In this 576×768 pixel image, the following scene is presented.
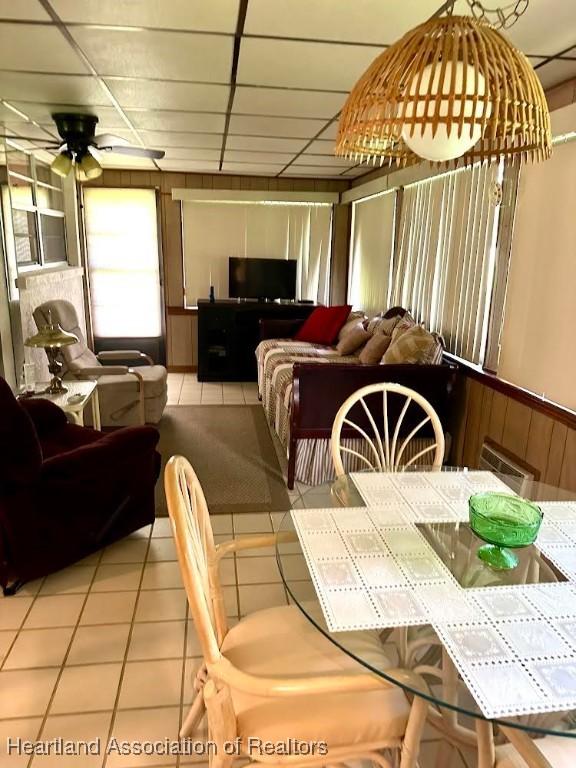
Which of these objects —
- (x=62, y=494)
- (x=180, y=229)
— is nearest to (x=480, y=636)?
(x=62, y=494)

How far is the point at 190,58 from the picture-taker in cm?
230

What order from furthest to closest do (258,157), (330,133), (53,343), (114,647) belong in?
1. (258,157)
2. (330,133)
3. (53,343)
4. (114,647)

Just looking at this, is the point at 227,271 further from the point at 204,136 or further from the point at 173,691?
the point at 173,691

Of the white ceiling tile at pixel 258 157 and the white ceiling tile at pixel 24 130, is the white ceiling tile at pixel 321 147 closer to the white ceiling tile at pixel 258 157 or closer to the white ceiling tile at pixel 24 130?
the white ceiling tile at pixel 258 157

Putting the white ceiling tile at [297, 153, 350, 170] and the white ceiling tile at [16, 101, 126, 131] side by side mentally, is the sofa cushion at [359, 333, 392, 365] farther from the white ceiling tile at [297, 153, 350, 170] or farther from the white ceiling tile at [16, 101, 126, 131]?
the white ceiling tile at [16, 101, 126, 131]

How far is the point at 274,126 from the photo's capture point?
139 inches

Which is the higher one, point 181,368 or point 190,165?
point 190,165

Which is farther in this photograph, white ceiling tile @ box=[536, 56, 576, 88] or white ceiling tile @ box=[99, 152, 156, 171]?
white ceiling tile @ box=[99, 152, 156, 171]

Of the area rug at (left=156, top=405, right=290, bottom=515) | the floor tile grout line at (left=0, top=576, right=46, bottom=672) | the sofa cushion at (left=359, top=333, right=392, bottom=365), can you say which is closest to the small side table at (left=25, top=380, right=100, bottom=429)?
the area rug at (left=156, top=405, right=290, bottom=515)

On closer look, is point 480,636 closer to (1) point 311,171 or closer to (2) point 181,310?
(1) point 311,171

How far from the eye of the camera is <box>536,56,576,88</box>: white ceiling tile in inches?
91.0

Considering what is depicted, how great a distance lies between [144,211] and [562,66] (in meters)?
4.72

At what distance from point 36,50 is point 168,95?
2.53ft

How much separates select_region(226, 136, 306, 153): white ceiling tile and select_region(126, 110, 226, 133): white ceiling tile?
0.32 m
